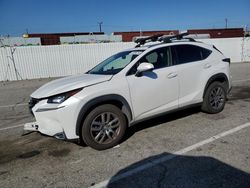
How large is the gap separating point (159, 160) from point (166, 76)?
67.4 inches

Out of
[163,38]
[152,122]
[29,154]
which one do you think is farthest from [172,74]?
[29,154]

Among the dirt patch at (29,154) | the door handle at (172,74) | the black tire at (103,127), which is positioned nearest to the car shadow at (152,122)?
the black tire at (103,127)

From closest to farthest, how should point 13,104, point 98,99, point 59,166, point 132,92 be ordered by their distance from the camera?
point 59,166 → point 98,99 → point 132,92 → point 13,104

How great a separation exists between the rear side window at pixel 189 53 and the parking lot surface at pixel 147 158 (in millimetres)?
1352

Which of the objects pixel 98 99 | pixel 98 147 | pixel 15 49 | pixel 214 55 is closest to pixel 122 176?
pixel 98 147

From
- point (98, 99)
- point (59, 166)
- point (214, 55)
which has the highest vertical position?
point (214, 55)

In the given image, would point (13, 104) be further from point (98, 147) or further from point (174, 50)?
point (174, 50)

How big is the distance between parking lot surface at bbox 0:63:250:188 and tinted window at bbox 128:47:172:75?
1.32 meters

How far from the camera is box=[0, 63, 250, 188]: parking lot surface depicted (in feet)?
10.2

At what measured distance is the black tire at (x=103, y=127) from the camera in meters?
3.89

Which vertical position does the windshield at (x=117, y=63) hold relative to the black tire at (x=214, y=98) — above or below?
above

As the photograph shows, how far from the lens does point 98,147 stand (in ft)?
13.1

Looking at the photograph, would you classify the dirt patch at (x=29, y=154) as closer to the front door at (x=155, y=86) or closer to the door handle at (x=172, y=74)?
the front door at (x=155, y=86)

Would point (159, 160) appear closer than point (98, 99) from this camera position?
Yes
